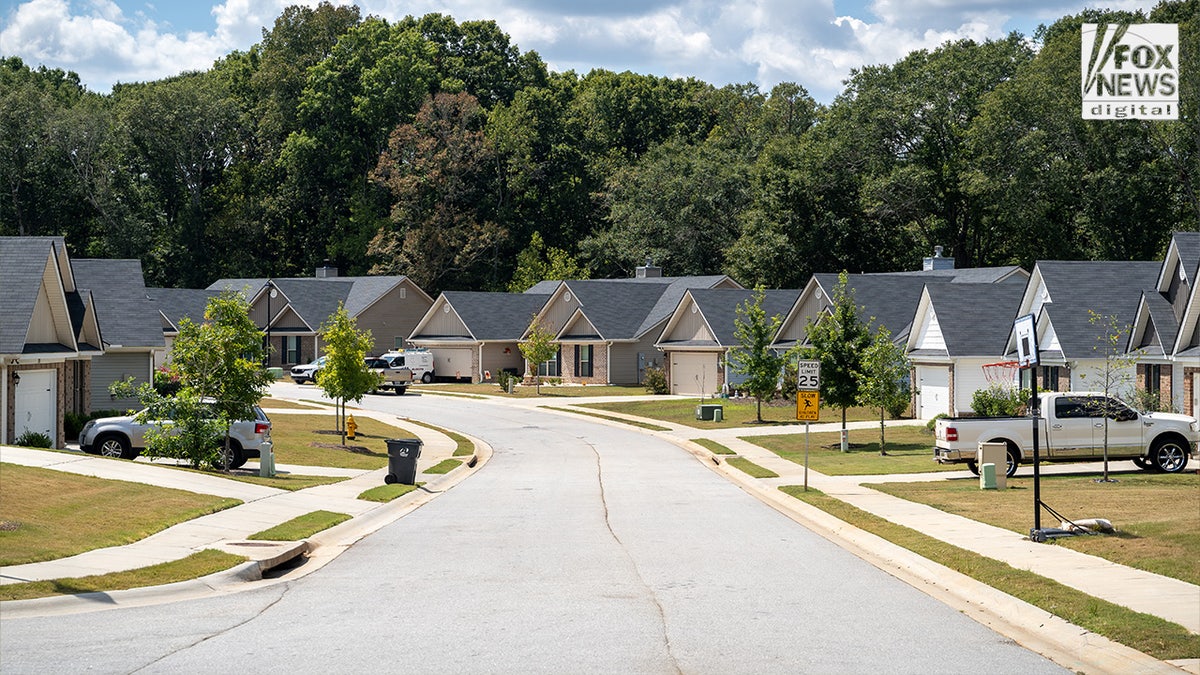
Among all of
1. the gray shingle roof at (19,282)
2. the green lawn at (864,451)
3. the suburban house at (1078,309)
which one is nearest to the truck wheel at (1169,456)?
the green lawn at (864,451)

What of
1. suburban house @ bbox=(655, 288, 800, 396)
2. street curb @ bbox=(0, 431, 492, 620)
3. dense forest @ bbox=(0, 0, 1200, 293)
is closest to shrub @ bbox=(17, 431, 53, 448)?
street curb @ bbox=(0, 431, 492, 620)

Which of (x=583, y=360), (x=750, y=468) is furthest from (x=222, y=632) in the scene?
(x=583, y=360)

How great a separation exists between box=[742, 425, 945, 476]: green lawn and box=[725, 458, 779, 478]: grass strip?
1.47 meters

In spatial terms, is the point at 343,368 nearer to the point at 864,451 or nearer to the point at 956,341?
the point at 864,451

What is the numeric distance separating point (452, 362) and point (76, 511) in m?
61.4

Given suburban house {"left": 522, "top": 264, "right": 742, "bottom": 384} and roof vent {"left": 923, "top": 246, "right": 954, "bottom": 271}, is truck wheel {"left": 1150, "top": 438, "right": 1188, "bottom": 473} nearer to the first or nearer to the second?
roof vent {"left": 923, "top": 246, "right": 954, "bottom": 271}

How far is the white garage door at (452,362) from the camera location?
8106 cm

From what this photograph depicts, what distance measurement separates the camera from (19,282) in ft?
113

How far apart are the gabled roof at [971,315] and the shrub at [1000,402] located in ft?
19.7

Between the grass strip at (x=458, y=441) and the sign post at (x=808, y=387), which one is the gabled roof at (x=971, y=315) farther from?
the sign post at (x=808, y=387)

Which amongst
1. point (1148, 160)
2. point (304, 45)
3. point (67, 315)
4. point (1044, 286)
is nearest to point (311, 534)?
point (67, 315)

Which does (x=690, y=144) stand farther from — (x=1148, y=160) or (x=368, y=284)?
(x=1148, y=160)

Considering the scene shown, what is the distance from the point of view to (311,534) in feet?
65.0

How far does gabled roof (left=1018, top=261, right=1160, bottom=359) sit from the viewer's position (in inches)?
1628
